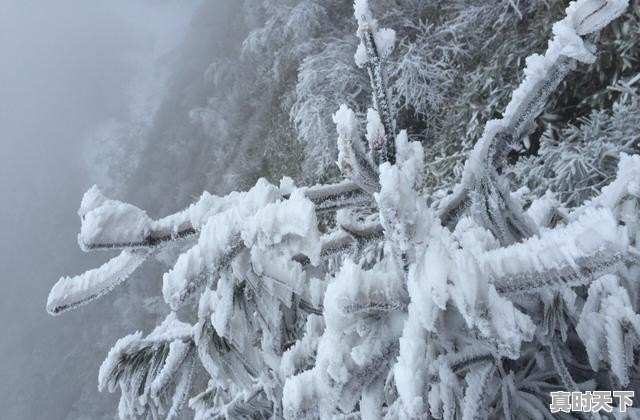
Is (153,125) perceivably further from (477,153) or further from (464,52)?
(477,153)

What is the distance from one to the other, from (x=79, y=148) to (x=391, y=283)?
20.9m

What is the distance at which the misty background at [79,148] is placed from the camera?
1389cm

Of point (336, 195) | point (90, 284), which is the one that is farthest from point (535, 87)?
point (90, 284)

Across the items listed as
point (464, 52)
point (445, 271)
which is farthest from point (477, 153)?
point (464, 52)

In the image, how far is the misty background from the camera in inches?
547

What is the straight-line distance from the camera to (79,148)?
19.1m

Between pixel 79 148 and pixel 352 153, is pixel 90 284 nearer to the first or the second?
pixel 352 153

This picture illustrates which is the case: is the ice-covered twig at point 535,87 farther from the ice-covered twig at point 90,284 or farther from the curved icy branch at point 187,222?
the ice-covered twig at point 90,284

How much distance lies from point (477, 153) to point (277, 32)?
8137 millimetres

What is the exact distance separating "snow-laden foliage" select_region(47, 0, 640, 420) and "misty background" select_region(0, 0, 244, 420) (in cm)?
1095

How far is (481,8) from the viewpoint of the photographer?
16.5 ft
